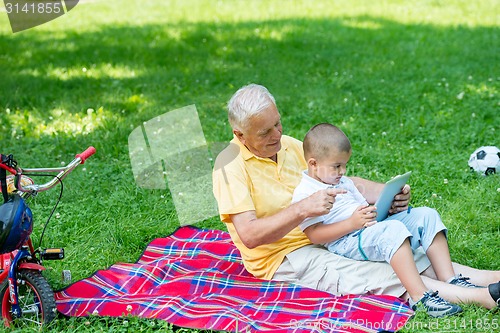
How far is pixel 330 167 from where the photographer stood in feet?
12.1

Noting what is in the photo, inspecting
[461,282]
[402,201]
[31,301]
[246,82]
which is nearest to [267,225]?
[402,201]

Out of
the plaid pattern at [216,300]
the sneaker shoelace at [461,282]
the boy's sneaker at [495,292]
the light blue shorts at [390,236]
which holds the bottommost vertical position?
the plaid pattern at [216,300]

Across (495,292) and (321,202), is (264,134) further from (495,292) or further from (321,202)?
(495,292)

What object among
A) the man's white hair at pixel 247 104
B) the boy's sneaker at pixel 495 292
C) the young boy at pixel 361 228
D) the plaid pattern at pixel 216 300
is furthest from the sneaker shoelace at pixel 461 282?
the man's white hair at pixel 247 104

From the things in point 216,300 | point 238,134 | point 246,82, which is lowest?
point 246,82

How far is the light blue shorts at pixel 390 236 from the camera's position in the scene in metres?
3.59

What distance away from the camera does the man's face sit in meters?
3.72

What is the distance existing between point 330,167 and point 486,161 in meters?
2.27

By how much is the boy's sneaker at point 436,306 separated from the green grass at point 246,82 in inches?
1.8

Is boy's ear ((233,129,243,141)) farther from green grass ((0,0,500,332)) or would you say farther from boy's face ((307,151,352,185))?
green grass ((0,0,500,332))

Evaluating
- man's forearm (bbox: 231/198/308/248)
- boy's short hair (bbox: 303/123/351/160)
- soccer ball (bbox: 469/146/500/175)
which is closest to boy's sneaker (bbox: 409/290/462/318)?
man's forearm (bbox: 231/198/308/248)

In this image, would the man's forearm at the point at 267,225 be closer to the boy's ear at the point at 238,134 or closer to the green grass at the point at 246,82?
the boy's ear at the point at 238,134

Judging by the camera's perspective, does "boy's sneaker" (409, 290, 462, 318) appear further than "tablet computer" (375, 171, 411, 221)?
No

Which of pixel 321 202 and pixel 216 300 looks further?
pixel 216 300
